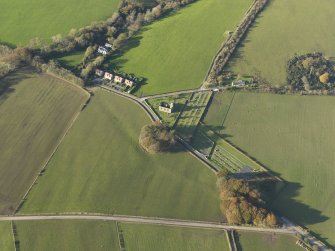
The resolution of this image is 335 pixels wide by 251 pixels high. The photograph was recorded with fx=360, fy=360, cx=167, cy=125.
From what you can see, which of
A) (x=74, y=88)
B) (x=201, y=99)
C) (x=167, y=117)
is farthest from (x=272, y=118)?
(x=74, y=88)

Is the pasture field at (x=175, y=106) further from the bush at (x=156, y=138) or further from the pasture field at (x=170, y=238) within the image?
the pasture field at (x=170, y=238)

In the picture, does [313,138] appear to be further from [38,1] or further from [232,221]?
[38,1]

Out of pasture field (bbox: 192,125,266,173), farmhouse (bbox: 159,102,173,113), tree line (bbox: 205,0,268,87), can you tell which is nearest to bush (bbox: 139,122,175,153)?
pasture field (bbox: 192,125,266,173)

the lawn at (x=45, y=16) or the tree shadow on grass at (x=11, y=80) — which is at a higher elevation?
the lawn at (x=45, y=16)

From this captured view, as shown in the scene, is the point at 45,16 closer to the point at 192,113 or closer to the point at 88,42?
the point at 88,42

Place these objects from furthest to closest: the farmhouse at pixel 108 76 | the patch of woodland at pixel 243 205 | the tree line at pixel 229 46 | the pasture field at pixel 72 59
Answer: the pasture field at pixel 72 59
the tree line at pixel 229 46
the farmhouse at pixel 108 76
the patch of woodland at pixel 243 205

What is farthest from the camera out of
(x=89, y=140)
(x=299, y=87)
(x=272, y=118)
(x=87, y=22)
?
(x=87, y=22)

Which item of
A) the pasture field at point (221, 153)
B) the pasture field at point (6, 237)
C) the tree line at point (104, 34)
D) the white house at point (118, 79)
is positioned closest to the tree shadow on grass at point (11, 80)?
the tree line at point (104, 34)
